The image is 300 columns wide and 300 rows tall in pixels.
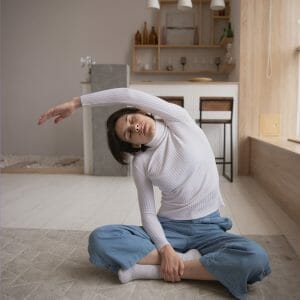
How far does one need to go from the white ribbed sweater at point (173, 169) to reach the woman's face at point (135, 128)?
0.04m

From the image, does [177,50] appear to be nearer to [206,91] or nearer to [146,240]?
[206,91]

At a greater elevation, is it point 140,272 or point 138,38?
point 138,38

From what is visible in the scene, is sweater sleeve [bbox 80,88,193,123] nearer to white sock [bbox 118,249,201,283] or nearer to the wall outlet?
white sock [bbox 118,249,201,283]

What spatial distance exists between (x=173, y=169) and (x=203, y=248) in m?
0.34

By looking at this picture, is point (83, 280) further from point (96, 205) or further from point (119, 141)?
point (96, 205)

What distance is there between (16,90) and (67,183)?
10.9ft

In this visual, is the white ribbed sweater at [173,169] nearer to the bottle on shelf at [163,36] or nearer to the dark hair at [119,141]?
the dark hair at [119,141]

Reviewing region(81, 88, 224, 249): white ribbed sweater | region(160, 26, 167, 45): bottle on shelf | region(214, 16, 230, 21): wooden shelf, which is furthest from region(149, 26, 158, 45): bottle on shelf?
region(81, 88, 224, 249): white ribbed sweater

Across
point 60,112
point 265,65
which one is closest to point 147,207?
point 60,112

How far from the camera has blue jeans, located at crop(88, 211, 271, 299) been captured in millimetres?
1295

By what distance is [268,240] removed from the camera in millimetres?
1960

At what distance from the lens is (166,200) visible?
1.57m

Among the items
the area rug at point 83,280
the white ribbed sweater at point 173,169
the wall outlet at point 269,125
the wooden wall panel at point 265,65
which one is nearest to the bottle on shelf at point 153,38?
the wooden wall panel at point 265,65

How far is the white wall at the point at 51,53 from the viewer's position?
6.04 m
